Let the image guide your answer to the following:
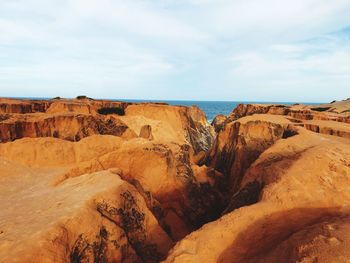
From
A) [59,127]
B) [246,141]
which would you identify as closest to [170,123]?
[246,141]

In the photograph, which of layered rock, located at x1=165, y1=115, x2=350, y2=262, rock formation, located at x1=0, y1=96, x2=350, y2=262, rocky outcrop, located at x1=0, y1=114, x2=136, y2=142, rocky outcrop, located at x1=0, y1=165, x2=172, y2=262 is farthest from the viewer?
rocky outcrop, located at x1=0, y1=114, x2=136, y2=142

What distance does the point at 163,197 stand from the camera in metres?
14.2

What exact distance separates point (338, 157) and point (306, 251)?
5652 millimetres

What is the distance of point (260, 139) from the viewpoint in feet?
64.0

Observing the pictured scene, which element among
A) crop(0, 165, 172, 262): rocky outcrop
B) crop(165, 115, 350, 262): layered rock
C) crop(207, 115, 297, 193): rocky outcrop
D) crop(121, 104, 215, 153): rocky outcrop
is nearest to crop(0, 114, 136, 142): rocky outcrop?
crop(0, 165, 172, 262): rocky outcrop

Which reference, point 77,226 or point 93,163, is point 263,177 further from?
point 93,163

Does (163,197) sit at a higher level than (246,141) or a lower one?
lower

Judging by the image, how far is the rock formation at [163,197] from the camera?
6.63 m

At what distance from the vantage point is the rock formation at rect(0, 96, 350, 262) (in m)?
6.63

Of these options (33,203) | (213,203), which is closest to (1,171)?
(33,203)

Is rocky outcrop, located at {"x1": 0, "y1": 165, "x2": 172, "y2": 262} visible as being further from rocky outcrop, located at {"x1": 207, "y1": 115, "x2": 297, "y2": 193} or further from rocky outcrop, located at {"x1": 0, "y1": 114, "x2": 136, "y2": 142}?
rocky outcrop, located at {"x1": 207, "y1": 115, "x2": 297, "y2": 193}

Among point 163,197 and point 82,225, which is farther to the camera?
point 163,197

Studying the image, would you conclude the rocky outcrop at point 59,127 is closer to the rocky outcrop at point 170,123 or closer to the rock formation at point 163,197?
the rock formation at point 163,197

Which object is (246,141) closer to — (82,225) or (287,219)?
(287,219)
